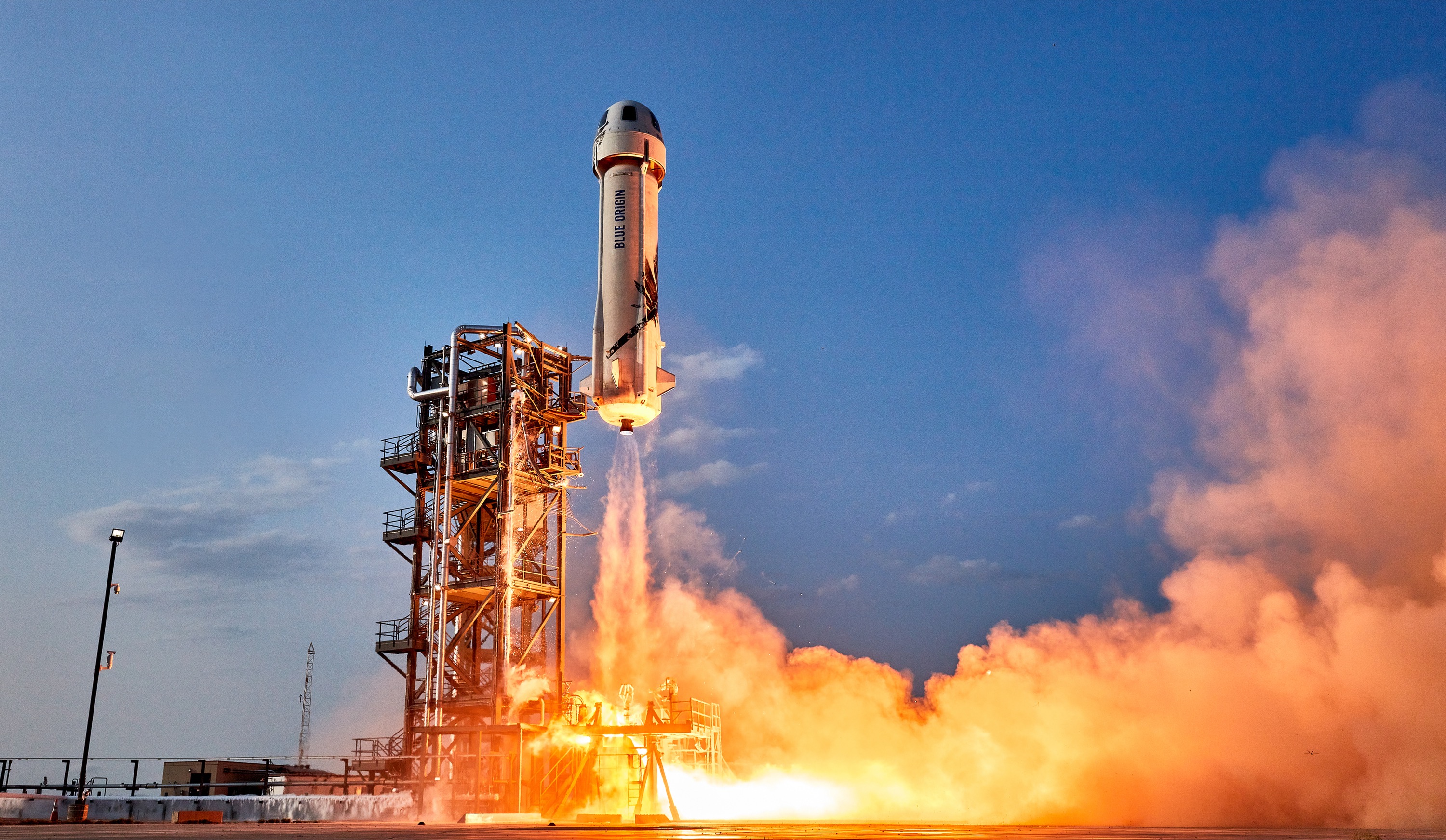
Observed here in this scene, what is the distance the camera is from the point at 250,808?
122ft

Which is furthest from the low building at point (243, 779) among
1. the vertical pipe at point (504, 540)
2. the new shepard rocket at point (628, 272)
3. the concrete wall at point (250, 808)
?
the new shepard rocket at point (628, 272)

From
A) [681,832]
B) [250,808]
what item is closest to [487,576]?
[250,808]

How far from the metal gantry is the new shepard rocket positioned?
7647mm

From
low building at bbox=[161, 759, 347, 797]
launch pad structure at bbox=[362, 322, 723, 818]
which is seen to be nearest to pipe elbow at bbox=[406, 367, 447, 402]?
launch pad structure at bbox=[362, 322, 723, 818]

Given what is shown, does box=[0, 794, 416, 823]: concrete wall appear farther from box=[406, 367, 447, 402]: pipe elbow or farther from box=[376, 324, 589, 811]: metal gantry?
box=[406, 367, 447, 402]: pipe elbow

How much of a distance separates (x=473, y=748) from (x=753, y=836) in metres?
23.2

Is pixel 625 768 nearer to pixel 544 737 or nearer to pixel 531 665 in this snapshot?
pixel 544 737

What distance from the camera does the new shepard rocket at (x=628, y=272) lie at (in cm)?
3972

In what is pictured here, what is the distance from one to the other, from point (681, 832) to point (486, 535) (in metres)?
28.7

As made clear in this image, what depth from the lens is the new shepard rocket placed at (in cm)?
3972

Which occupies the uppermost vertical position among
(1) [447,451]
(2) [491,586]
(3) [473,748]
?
(1) [447,451]

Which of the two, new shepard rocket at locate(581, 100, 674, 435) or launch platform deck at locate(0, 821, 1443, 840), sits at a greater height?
Answer: new shepard rocket at locate(581, 100, 674, 435)

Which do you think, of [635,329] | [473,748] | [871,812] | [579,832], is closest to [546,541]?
[473,748]

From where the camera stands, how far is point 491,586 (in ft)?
155
